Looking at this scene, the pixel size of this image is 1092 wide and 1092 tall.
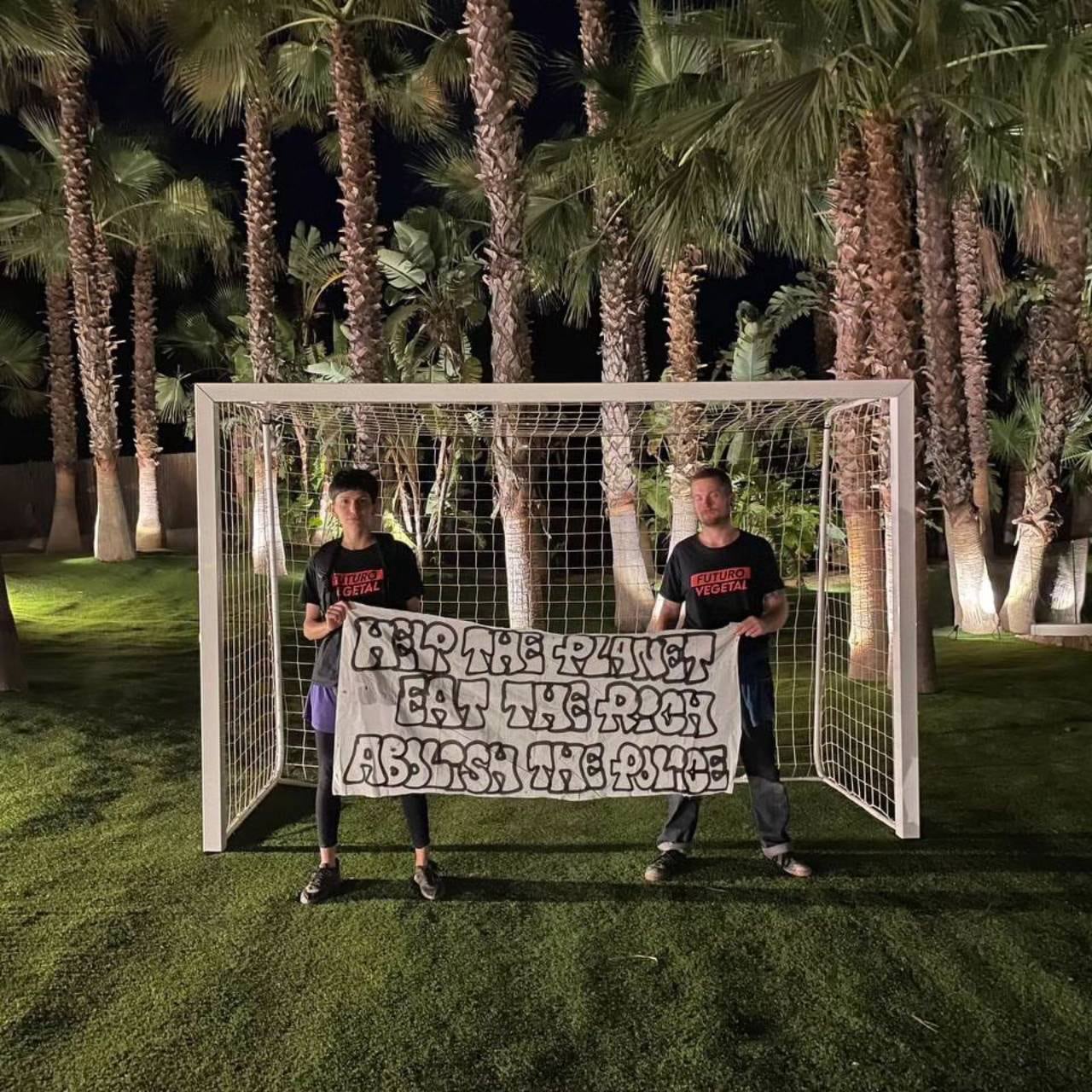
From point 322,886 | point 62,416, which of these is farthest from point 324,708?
point 62,416

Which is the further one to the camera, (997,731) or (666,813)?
(997,731)

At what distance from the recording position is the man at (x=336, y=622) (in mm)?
4188

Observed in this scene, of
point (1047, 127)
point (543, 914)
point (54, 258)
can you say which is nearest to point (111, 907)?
point (543, 914)

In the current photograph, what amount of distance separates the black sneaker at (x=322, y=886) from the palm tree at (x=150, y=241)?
1690 cm

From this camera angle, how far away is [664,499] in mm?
14172

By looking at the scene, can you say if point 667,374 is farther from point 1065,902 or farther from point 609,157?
point 1065,902

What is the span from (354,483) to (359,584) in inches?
16.6

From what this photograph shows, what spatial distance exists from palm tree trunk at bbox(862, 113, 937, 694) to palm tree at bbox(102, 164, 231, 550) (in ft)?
47.3

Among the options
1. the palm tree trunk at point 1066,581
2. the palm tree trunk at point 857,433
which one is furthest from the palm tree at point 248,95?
the palm tree trunk at point 1066,581

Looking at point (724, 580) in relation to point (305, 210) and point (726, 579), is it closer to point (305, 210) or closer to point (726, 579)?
point (726, 579)

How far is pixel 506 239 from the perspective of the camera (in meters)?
9.50

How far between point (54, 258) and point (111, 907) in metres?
18.0

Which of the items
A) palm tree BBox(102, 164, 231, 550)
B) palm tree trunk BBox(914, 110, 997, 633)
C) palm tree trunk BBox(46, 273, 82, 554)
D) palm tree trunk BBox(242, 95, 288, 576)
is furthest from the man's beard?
palm tree trunk BBox(46, 273, 82, 554)

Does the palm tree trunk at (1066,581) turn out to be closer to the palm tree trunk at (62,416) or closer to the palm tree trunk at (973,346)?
the palm tree trunk at (973,346)
